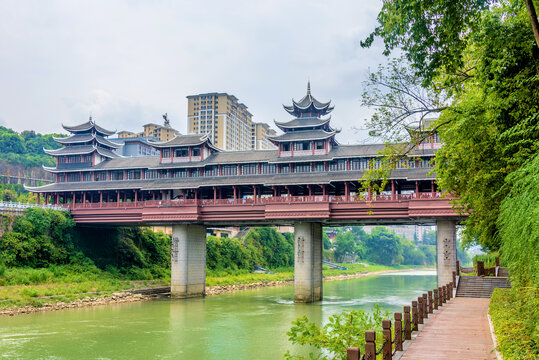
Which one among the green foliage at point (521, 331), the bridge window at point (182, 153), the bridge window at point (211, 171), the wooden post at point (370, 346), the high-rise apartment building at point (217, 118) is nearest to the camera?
the wooden post at point (370, 346)

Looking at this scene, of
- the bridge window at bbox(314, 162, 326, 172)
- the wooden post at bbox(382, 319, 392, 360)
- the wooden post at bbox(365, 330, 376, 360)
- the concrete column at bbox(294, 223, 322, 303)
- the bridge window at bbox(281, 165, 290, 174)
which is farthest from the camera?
the bridge window at bbox(281, 165, 290, 174)

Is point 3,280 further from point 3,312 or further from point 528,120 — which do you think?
point 528,120

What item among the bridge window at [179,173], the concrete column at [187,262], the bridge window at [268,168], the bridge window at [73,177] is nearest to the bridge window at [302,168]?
the bridge window at [268,168]

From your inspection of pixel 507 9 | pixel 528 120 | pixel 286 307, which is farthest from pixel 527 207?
pixel 286 307

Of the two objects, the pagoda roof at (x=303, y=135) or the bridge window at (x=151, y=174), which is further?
the bridge window at (x=151, y=174)

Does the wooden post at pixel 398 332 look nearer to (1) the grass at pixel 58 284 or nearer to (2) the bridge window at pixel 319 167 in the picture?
(1) the grass at pixel 58 284

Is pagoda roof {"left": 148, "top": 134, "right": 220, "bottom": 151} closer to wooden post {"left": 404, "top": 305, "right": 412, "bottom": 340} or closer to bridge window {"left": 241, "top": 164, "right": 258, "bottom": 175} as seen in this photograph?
bridge window {"left": 241, "top": 164, "right": 258, "bottom": 175}

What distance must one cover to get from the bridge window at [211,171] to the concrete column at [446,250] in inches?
752

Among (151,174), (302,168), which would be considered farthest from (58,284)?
(302,168)

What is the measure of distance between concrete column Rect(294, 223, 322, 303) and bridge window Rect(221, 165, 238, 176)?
824 cm

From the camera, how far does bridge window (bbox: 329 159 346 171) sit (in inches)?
1519

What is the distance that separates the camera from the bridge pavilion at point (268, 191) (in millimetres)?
34688

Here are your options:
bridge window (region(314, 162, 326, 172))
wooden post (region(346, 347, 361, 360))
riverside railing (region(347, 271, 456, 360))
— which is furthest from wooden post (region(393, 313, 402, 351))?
bridge window (region(314, 162, 326, 172))

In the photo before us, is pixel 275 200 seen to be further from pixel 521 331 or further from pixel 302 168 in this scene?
pixel 521 331
